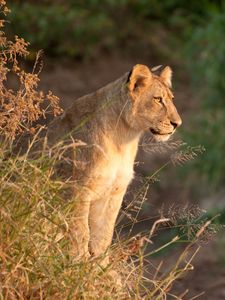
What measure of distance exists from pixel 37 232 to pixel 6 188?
27cm

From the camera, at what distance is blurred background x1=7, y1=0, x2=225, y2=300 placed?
12.7 m

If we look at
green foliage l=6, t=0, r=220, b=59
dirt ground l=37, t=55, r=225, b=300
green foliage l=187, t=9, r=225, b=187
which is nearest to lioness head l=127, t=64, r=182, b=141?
green foliage l=187, t=9, r=225, b=187

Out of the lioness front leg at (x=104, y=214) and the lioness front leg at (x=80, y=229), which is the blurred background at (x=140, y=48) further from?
the lioness front leg at (x=80, y=229)

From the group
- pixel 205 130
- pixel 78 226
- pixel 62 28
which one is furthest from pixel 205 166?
pixel 78 226

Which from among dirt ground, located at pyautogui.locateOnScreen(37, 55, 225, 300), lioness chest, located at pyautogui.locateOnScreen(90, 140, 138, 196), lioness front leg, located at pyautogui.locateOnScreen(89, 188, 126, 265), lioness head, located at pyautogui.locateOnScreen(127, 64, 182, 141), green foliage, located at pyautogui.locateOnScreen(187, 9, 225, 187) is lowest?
dirt ground, located at pyautogui.locateOnScreen(37, 55, 225, 300)

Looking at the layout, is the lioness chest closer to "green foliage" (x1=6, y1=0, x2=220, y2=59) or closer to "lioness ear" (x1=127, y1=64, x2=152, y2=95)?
"lioness ear" (x1=127, y1=64, x2=152, y2=95)

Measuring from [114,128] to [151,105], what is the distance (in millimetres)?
270

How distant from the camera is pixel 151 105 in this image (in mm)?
6914

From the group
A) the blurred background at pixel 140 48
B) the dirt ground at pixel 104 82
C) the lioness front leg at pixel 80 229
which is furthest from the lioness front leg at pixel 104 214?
the dirt ground at pixel 104 82

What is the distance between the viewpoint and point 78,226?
631 centimetres

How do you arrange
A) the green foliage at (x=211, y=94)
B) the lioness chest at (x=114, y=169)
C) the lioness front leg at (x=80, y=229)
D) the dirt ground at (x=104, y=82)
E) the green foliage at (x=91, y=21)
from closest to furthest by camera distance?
1. the lioness front leg at (x=80, y=229)
2. the lioness chest at (x=114, y=169)
3. the green foliage at (x=211, y=94)
4. the dirt ground at (x=104, y=82)
5. the green foliage at (x=91, y=21)

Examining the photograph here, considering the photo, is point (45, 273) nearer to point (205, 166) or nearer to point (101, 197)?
point (101, 197)

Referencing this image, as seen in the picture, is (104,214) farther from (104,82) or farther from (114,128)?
(104,82)

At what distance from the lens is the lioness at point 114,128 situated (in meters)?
6.81
